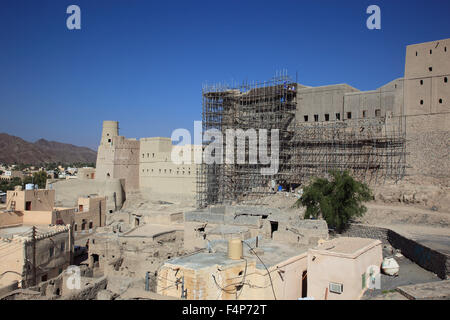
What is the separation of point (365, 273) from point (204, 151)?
46.5 feet

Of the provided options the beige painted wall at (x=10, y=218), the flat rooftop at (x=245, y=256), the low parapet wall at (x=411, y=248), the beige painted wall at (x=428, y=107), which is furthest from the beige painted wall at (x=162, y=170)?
the flat rooftop at (x=245, y=256)

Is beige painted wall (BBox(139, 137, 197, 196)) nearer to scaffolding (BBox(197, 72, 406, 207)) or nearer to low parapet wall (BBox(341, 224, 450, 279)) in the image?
scaffolding (BBox(197, 72, 406, 207))

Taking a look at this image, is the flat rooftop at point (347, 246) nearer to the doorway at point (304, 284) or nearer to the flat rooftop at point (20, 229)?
the doorway at point (304, 284)

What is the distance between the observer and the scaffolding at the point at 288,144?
17688 millimetres

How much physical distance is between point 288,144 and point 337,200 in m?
6.32

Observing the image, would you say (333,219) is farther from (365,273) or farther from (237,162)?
(237,162)

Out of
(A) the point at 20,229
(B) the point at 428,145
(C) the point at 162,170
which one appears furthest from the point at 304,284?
(C) the point at 162,170

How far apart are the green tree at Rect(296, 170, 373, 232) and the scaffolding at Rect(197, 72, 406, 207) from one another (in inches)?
128

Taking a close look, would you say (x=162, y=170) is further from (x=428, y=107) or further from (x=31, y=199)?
(x=428, y=107)

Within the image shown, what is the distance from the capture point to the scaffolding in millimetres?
17688

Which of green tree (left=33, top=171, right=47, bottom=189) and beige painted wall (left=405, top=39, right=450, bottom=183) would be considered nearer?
beige painted wall (left=405, top=39, right=450, bottom=183)

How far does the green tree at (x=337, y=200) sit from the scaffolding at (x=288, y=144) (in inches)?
128

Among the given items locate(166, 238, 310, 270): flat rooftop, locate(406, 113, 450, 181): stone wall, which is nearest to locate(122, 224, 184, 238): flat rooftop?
locate(166, 238, 310, 270): flat rooftop

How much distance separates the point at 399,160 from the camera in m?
17.0
